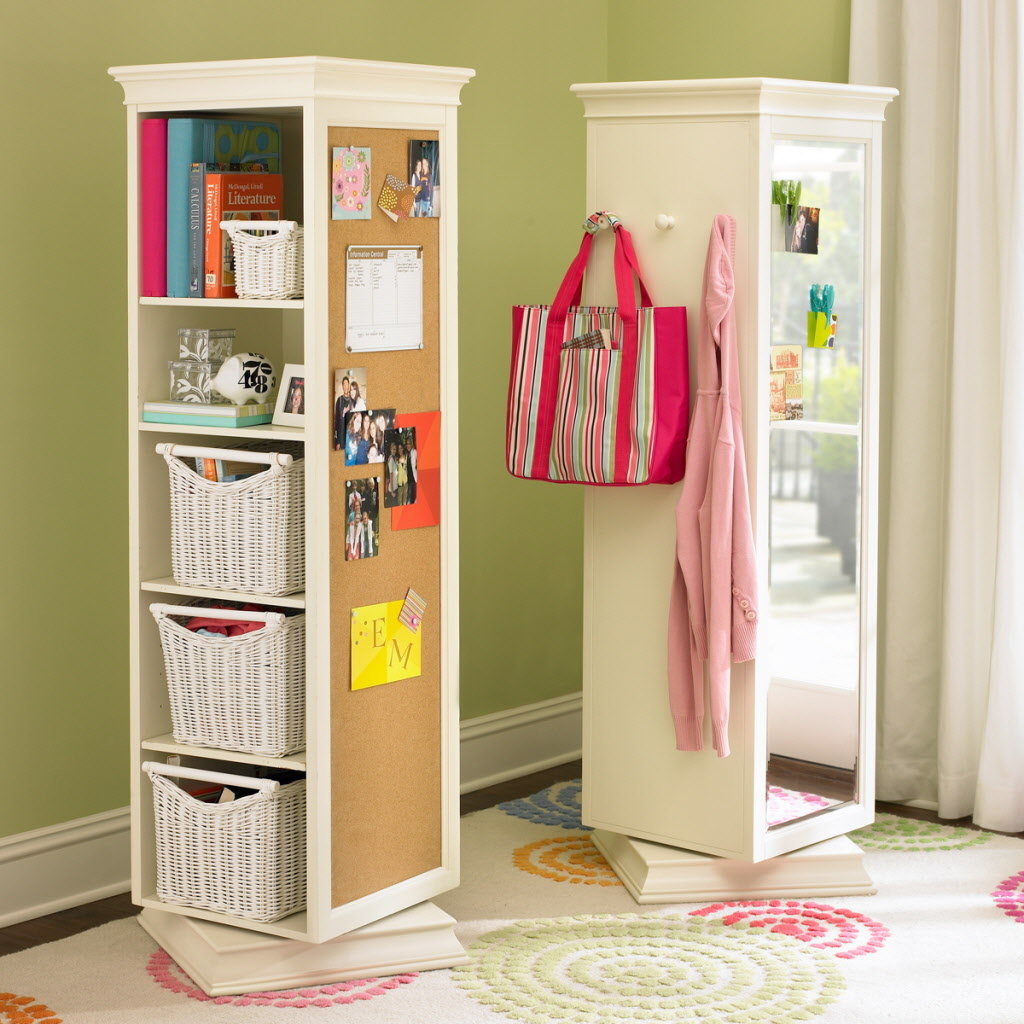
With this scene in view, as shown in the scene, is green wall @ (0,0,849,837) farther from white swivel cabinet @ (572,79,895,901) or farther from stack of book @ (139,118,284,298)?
white swivel cabinet @ (572,79,895,901)

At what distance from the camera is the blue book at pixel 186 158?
8.66ft

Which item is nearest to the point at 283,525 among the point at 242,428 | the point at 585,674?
the point at 242,428

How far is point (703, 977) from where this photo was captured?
2.68m

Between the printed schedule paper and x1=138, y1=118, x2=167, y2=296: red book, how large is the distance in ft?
1.27

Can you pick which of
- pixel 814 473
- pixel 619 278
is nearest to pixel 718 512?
pixel 814 473

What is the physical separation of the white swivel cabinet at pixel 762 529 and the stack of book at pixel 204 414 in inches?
31.2

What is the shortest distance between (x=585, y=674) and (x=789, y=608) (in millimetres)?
474

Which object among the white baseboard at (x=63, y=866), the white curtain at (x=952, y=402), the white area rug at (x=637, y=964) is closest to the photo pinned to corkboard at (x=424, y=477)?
the white area rug at (x=637, y=964)

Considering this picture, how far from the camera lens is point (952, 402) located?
3496 millimetres

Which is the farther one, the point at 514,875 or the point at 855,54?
the point at 855,54

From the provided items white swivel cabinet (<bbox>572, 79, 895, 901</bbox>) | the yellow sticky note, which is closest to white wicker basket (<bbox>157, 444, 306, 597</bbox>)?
the yellow sticky note

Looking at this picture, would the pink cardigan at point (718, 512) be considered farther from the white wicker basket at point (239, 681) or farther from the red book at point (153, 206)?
the red book at point (153, 206)

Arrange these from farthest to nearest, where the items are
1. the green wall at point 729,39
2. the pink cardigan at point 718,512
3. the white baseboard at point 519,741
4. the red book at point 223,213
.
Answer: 1. the white baseboard at point 519,741
2. the green wall at point 729,39
3. the pink cardigan at point 718,512
4. the red book at point 223,213

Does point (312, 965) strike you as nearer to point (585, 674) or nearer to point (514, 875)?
point (514, 875)
